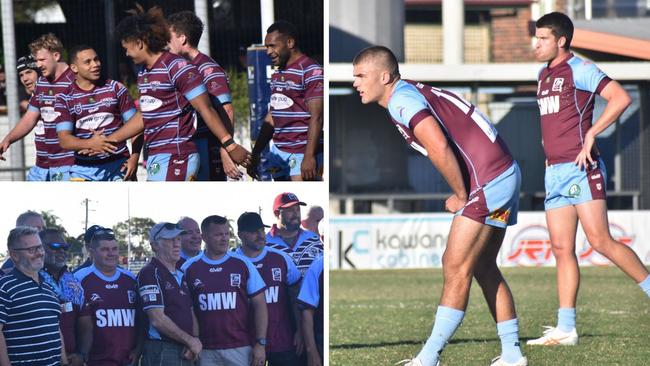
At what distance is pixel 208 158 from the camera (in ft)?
25.5

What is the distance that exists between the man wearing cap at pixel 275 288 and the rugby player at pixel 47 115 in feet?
7.91

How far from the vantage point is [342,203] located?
829 inches

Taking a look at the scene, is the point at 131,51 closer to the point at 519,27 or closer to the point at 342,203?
the point at 342,203

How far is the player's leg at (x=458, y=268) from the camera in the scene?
21.2 ft

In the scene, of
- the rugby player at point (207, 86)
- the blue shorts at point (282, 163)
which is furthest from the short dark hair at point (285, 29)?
the blue shorts at point (282, 163)

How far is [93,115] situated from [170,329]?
7.43ft

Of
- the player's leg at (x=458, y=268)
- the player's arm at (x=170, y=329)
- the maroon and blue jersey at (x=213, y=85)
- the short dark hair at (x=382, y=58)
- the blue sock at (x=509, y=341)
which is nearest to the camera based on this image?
the player's arm at (x=170, y=329)

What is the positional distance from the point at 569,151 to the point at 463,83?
42.3 feet

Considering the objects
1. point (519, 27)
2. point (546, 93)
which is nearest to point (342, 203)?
point (546, 93)

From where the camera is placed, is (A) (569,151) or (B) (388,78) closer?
(B) (388,78)

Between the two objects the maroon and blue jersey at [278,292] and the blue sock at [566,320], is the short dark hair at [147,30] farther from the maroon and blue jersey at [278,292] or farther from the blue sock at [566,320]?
the blue sock at [566,320]

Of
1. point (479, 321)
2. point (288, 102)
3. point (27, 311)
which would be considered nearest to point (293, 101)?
point (288, 102)

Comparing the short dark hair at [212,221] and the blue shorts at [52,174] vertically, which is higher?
the blue shorts at [52,174]

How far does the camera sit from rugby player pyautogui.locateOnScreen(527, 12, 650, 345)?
7941mm
